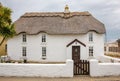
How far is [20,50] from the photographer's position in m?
37.2

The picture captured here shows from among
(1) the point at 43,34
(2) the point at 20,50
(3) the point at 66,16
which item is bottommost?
(2) the point at 20,50

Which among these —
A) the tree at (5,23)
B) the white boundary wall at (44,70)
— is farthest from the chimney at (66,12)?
the white boundary wall at (44,70)

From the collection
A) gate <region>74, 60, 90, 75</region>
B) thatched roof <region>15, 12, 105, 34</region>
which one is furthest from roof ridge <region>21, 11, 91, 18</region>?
gate <region>74, 60, 90, 75</region>

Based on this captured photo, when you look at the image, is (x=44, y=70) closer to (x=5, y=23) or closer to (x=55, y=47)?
(x=5, y=23)

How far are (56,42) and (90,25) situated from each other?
17.9 feet

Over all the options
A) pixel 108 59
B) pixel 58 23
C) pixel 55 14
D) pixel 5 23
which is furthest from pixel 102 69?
pixel 55 14

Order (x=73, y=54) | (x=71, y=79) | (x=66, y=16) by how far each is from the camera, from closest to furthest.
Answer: (x=71, y=79), (x=73, y=54), (x=66, y=16)

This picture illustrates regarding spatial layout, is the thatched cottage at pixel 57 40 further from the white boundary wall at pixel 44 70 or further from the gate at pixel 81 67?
the white boundary wall at pixel 44 70

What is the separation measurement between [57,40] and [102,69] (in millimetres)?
17066

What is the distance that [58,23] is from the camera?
37375 millimetres

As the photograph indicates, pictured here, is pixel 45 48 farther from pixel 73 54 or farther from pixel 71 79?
pixel 71 79

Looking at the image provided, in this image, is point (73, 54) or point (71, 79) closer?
point (71, 79)

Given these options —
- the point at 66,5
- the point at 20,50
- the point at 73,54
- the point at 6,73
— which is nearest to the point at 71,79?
the point at 6,73

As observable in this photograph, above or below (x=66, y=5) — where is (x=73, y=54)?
below
